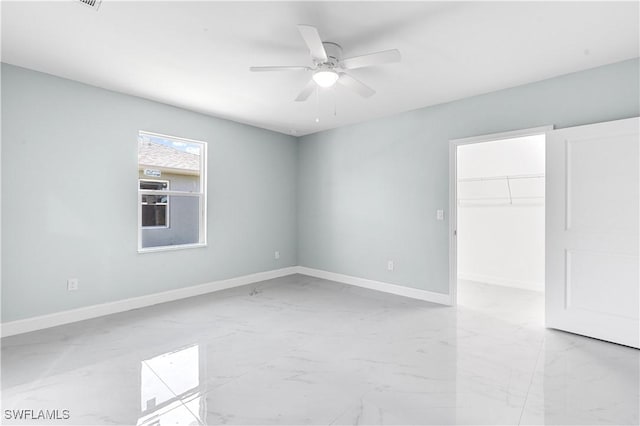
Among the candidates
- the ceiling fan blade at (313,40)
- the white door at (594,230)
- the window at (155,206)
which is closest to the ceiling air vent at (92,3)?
the ceiling fan blade at (313,40)

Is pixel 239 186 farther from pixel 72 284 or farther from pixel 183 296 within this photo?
pixel 72 284

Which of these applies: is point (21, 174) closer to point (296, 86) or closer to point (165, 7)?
point (165, 7)

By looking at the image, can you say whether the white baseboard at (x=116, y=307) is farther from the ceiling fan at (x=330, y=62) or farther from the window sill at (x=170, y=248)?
the ceiling fan at (x=330, y=62)

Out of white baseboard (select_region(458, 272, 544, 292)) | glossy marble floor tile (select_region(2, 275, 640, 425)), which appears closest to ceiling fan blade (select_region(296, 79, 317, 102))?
glossy marble floor tile (select_region(2, 275, 640, 425))

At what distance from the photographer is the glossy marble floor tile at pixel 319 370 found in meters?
1.85

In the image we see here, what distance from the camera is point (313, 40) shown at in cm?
209

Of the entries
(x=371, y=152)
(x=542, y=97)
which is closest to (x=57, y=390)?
(x=371, y=152)

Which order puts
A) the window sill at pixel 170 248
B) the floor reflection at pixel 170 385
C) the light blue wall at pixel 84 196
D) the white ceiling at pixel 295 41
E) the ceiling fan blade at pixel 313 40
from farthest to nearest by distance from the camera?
the window sill at pixel 170 248 → the light blue wall at pixel 84 196 → the white ceiling at pixel 295 41 → the ceiling fan blade at pixel 313 40 → the floor reflection at pixel 170 385

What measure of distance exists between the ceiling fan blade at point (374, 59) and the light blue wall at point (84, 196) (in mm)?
2722

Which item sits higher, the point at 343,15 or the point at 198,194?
the point at 343,15

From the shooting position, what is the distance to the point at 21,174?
296 centimetres

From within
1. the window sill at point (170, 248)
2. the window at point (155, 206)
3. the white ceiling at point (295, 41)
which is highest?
the white ceiling at point (295, 41)

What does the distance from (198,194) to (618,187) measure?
15.2 ft

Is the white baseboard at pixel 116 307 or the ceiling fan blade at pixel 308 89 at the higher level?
the ceiling fan blade at pixel 308 89
